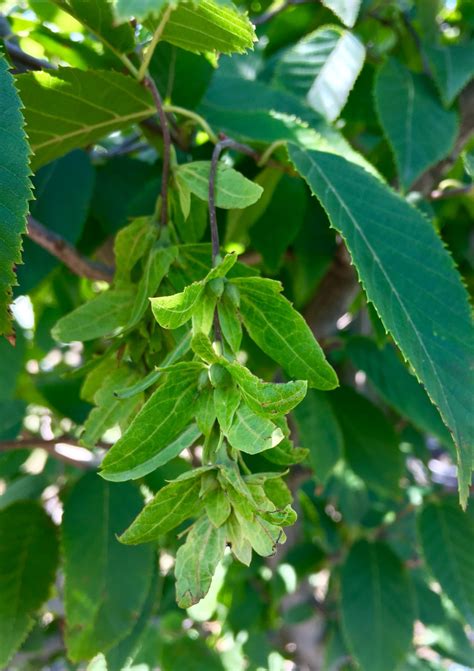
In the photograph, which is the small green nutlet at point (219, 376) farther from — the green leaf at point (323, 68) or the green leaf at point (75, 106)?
the green leaf at point (323, 68)

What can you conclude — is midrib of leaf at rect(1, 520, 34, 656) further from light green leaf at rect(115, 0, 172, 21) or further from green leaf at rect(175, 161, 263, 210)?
light green leaf at rect(115, 0, 172, 21)

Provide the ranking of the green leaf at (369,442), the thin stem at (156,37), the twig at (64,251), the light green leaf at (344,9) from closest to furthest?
the thin stem at (156,37) < the twig at (64,251) < the light green leaf at (344,9) < the green leaf at (369,442)

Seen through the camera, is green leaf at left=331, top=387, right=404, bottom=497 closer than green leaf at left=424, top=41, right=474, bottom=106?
No

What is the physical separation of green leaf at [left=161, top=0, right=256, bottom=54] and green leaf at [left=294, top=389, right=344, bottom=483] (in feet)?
1.77

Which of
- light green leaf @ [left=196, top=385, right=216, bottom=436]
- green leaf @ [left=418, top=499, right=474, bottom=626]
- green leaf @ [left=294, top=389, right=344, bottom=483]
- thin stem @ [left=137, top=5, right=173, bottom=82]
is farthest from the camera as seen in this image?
green leaf @ [left=418, top=499, right=474, bottom=626]

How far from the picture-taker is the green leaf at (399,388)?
1.07 m

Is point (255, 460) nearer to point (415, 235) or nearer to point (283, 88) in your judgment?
point (415, 235)

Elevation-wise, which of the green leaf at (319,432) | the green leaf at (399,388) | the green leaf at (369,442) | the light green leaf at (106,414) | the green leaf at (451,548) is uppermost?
the light green leaf at (106,414)

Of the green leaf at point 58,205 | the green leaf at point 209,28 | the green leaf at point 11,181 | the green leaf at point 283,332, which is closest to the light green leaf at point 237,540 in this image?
the green leaf at point 283,332

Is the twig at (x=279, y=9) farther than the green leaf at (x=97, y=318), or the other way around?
the twig at (x=279, y=9)

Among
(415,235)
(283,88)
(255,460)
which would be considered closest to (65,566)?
(255,460)

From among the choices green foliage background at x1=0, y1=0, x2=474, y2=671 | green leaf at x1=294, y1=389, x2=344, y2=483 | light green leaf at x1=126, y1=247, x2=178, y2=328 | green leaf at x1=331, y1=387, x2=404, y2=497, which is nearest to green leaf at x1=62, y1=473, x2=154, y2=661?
green foliage background at x1=0, y1=0, x2=474, y2=671

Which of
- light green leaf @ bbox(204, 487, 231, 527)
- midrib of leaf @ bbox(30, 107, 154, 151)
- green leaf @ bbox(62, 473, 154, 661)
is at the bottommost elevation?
green leaf @ bbox(62, 473, 154, 661)

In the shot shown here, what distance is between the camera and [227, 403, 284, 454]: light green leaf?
1.21ft
